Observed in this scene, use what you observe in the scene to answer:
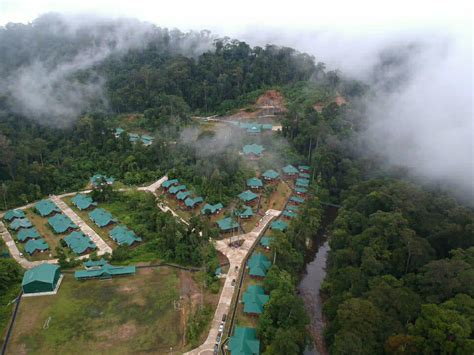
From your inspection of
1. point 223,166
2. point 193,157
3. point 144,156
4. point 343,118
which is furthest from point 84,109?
point 343,118

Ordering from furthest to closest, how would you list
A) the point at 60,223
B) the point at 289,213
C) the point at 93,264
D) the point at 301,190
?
the point at 301,190, the point at 289,213, the point at 60,223, the point at 93,264

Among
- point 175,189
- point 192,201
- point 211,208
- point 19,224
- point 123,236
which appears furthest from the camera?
point 175,189

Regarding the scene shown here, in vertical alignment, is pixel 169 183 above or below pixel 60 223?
above

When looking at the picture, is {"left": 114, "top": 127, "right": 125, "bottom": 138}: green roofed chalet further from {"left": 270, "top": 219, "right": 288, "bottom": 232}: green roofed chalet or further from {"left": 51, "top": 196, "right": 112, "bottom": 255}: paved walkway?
{"left": 270, "top": 219, "right": 288, "bottom": 232}: green roofed chalet

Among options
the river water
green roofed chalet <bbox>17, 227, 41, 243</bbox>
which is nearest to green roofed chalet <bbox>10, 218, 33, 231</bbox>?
green roofed chalet <bbox>17, 227, 41, 243</bbox>

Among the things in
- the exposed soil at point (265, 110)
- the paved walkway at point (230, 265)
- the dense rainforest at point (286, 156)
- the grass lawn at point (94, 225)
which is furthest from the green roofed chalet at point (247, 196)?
the exposed soil at point (265, 110)

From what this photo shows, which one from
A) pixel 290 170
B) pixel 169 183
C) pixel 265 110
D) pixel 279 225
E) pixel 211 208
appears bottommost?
pixel 169 183

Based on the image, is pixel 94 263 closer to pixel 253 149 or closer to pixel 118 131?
pixel 253 149

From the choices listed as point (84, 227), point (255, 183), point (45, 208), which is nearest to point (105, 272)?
point (84, 227)

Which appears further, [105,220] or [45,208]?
[45,208]

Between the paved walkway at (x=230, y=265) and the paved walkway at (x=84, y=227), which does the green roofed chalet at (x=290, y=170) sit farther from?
the paved walkway at (x=84, y=227)
